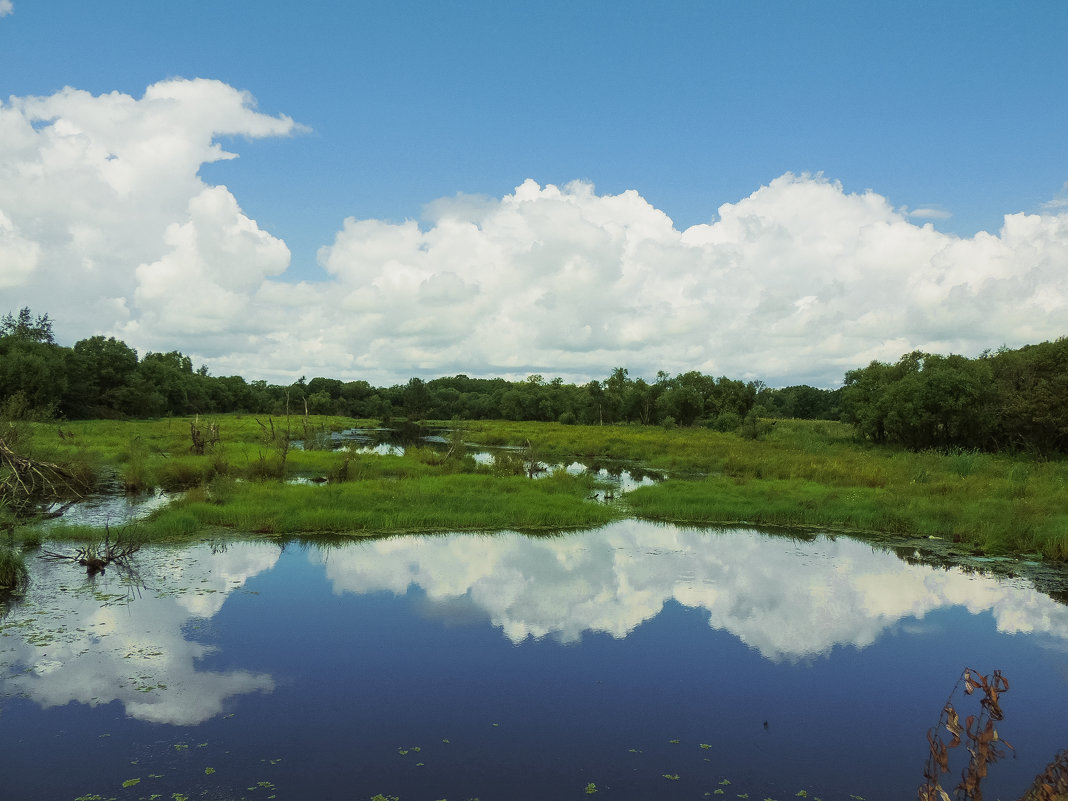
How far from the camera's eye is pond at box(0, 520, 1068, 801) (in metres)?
6.93

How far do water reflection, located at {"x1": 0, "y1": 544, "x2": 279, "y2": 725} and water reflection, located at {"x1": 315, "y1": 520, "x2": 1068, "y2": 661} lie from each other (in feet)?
9.51

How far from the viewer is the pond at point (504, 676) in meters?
6.93

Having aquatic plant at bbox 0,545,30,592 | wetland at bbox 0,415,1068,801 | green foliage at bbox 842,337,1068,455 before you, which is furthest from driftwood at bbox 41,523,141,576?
green foliage at bbox 842,337,1068,455

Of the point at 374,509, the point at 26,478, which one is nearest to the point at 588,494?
the point at 374,509

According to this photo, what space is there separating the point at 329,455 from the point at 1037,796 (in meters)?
33.9

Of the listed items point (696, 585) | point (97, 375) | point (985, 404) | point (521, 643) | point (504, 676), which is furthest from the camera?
point (97, 375)

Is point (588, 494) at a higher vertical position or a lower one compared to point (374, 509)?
lower

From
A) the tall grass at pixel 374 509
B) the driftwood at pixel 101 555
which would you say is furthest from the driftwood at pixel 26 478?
the tall grass at pixel 374 509

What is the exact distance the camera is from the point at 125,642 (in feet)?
32.3

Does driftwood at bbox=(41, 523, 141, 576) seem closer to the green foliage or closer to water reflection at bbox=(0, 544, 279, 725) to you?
water reflection at bbox=(0, 544, 279, 725)

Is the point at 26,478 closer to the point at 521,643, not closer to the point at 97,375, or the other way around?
the point at 521,643

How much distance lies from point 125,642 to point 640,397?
8143cm

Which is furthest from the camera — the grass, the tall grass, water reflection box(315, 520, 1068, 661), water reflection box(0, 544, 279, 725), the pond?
the grass

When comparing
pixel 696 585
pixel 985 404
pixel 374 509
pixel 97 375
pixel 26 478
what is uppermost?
pixel 97 375
